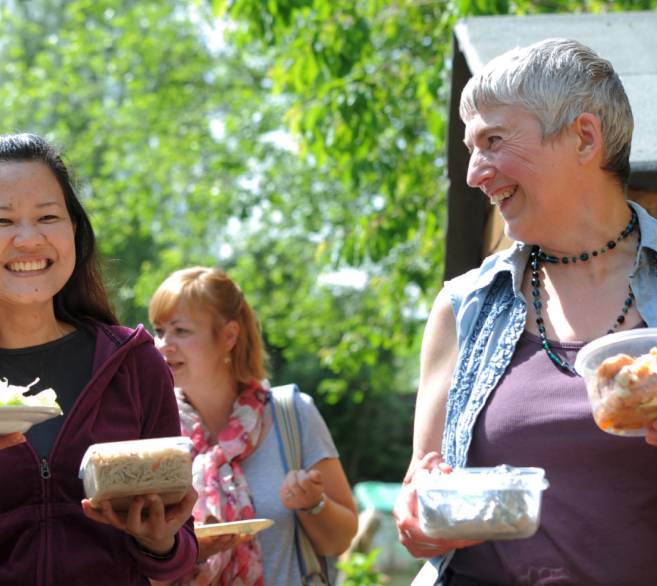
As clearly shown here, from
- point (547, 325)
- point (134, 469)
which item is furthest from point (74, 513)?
point (547, 325)

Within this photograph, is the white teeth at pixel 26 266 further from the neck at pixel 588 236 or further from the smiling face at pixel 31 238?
the neck at pixel 588 236

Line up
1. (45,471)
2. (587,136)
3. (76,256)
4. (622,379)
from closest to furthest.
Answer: (622,379) < (45,471) < (587,136) < (76,256)

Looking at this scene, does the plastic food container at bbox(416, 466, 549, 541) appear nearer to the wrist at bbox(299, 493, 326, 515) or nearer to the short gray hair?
the short gray hair

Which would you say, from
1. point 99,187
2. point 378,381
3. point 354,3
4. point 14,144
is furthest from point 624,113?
point 99,187

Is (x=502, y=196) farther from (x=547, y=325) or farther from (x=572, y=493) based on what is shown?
(x=572, y=493)

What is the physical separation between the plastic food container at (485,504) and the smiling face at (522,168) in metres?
0.72

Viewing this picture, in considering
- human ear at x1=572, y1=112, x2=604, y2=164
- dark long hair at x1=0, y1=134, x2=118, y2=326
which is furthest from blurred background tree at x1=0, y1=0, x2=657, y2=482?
human ear at x1=572, y1=112, x2=604, y2=164

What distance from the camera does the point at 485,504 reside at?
2.43 m

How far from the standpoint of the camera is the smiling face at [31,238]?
3023 millimetres

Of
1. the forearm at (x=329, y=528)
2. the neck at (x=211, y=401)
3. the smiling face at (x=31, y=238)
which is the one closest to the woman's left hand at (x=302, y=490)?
the forearm at (x=329, y=528)

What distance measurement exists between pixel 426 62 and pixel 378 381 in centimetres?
680

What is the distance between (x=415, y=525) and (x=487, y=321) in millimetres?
613

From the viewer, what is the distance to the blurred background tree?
9.35 m

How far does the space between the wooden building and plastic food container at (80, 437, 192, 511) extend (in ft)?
6.94
